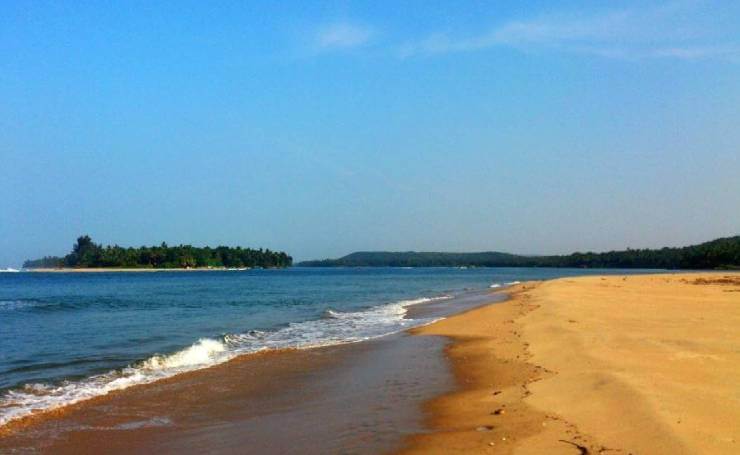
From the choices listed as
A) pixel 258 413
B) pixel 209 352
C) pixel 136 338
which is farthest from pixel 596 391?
pixel 136 338

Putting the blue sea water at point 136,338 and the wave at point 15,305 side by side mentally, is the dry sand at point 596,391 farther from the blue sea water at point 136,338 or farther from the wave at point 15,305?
the wave at point 15,305

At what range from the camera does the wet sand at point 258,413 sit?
8258 millimetres

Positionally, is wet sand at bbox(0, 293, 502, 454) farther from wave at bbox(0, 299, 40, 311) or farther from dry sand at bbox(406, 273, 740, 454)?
wave at bbox(0, 299, 40, 311)

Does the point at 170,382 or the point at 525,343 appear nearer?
the point at 170,382

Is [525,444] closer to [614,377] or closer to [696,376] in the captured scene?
[614,377]

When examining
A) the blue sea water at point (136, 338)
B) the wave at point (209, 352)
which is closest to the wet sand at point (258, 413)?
the wave at point (209, 352)

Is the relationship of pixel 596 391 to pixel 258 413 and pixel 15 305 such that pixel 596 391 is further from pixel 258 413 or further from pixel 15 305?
pixel 15 305

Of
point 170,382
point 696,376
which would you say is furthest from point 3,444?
point 696,376

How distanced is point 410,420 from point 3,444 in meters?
5.57

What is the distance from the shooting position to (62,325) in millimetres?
25922

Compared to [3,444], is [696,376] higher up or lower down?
higher up

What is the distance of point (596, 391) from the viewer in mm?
9367

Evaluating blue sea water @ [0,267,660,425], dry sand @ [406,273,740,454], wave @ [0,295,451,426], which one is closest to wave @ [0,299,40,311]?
blue sea water @ [0,267,660,425]

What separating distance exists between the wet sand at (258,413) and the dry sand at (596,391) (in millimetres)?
648
